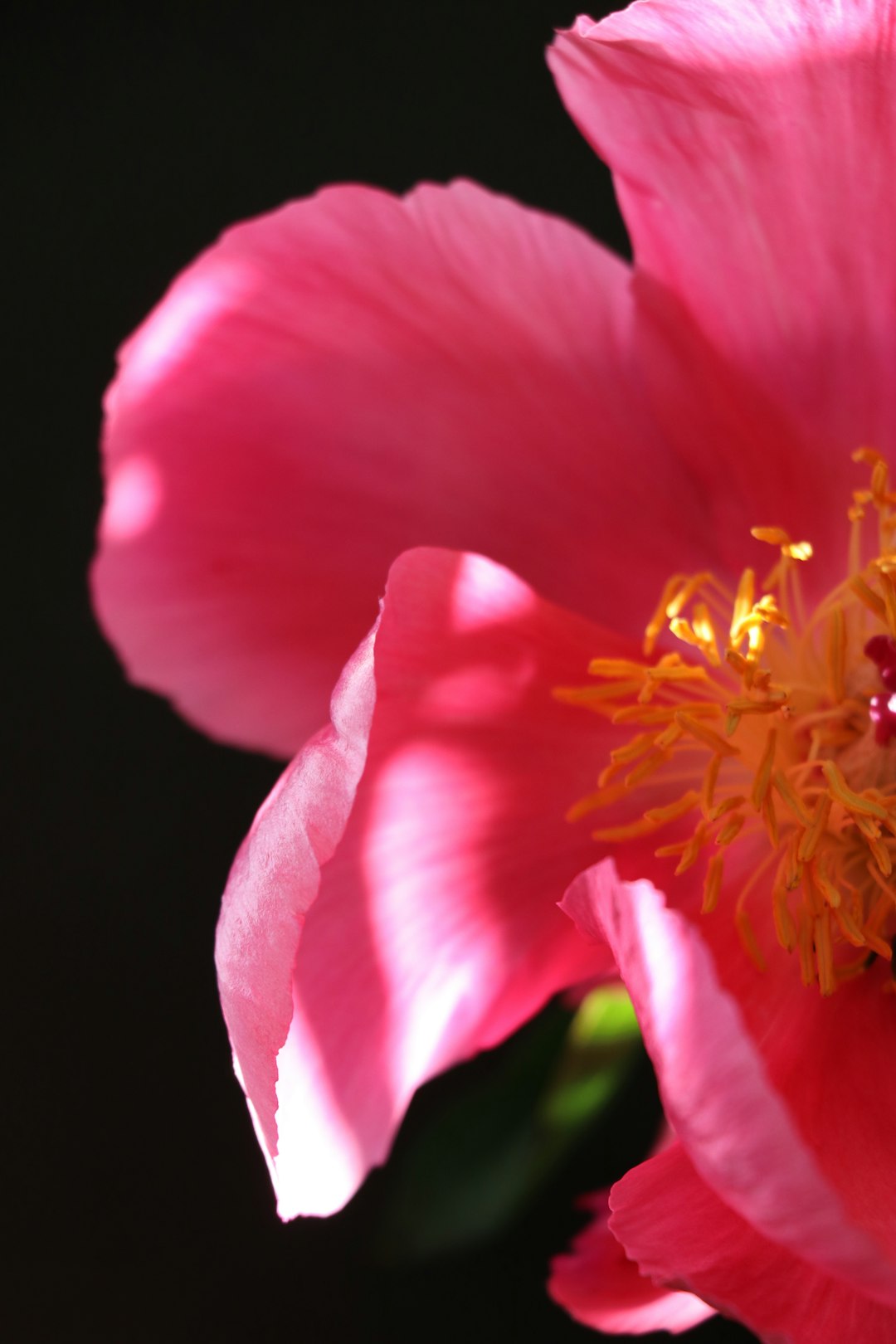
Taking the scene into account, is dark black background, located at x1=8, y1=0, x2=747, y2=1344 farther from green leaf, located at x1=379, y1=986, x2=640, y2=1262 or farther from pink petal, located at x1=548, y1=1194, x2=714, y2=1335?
pink petal, located at x1=548, y1=1194, x2=714, y2=1335

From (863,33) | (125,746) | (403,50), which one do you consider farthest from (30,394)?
(863,33)

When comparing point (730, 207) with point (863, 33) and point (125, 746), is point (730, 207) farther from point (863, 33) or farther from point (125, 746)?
point (125, 746)

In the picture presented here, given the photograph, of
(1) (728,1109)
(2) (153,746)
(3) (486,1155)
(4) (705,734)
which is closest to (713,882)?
(4) (705,734)

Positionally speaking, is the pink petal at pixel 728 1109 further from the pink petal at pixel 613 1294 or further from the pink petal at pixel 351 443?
the pink petal at pixel 351 443

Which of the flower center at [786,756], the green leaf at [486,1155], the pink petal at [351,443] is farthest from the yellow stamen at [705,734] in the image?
the green leaf at [486,1155]

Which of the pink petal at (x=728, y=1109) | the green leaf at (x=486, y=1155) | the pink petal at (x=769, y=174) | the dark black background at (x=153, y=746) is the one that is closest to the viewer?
the pink petal at (x=728, y=1109)

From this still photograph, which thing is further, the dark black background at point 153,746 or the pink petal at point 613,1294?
the dark black background at point 153,746

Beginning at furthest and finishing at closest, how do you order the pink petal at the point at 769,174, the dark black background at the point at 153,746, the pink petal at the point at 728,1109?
1. the dark black background at the point at 153,746
2. the pink petal at the point at 769,174
3. the pink petal at the point at 728,1109

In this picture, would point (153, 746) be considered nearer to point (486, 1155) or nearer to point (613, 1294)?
point (486, 1155)
